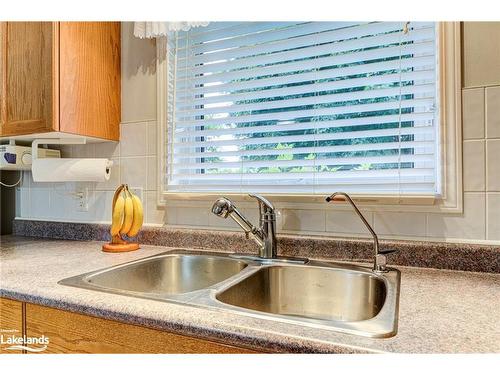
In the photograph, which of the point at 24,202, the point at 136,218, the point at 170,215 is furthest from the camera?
the point at 24,202

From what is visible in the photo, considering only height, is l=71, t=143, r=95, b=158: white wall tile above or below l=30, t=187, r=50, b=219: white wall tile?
above

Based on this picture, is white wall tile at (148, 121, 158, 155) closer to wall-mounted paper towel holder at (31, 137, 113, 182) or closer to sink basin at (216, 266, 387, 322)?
wall-mounted paper towel holder at (31, 137, 113, 182)

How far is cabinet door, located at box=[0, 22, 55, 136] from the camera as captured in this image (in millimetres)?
1330

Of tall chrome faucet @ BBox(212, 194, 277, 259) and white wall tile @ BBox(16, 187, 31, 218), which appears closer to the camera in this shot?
tall chrome faucet @ BBox(212, 194, 277, 259)

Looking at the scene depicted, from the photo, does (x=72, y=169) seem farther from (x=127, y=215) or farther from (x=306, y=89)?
(x=306, y=89)

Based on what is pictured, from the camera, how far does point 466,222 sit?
1.07 meters

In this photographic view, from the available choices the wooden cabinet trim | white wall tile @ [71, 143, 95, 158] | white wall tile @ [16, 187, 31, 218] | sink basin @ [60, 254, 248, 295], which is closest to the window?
sink basin @ [60, 254, 248, 295]

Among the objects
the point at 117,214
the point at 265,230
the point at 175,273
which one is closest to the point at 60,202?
the point at 117,214

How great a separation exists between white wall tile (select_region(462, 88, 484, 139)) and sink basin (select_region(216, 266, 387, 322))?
546 millimetres

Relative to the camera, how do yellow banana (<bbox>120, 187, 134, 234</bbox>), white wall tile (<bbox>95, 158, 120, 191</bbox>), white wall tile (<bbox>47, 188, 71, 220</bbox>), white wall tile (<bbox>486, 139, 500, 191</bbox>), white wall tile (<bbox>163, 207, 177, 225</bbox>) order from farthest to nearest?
white wall tile (<bbox>47, 188, 71, 220</bbox>), white wall tile (<bbox>95, 158, 120, 191</bbox>), white wall tile (<bbox>163, 207, 177, 225</bbox>), yellow banana (<bbox>120, 187, 134, 234</bbox>), white wall tile (<bbox>486, 139, 500, 191</bbox>)

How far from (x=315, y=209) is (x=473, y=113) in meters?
0.58
